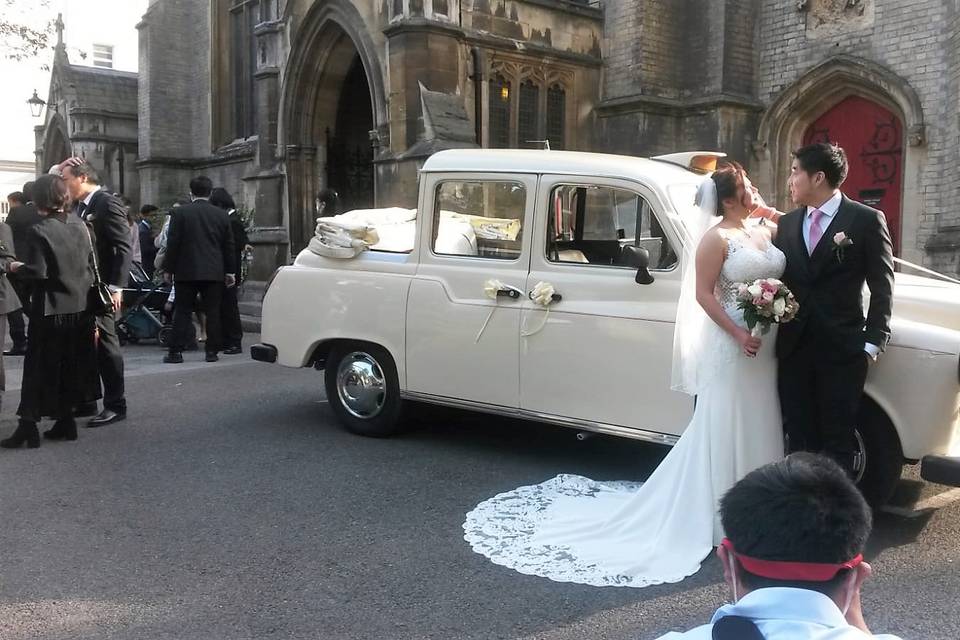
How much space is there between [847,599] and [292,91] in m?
17.2

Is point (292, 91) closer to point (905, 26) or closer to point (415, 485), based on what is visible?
point (905, 26)

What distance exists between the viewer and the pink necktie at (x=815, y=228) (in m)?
4.13

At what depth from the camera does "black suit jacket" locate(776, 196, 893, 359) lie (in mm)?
3990

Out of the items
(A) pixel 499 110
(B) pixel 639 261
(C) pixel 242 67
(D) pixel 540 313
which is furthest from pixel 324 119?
(B) pixel 639 261

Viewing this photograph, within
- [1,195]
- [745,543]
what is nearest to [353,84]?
[745,543]

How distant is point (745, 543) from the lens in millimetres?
1407

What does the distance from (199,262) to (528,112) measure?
7439 mm

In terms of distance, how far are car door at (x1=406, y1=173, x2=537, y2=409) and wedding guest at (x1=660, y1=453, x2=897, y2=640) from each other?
4.04m

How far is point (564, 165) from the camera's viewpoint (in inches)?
217

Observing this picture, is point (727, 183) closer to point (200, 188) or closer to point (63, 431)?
point (63, 431)

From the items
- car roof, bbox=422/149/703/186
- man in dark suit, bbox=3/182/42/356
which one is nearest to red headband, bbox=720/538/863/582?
car roof, bbox=422/149/703/186

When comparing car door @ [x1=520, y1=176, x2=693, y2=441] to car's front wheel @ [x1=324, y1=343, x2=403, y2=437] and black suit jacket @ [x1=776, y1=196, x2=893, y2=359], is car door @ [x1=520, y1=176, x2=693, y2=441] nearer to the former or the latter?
black suit jacket @ [x1=776, y1=196, x2=893, y2=359]

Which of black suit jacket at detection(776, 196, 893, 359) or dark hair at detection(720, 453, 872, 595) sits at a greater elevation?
black suit jacket at detection(776, 196, 893, 359)

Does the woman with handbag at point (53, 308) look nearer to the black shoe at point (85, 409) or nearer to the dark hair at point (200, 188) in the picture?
the black shoe at point (85, 409)
